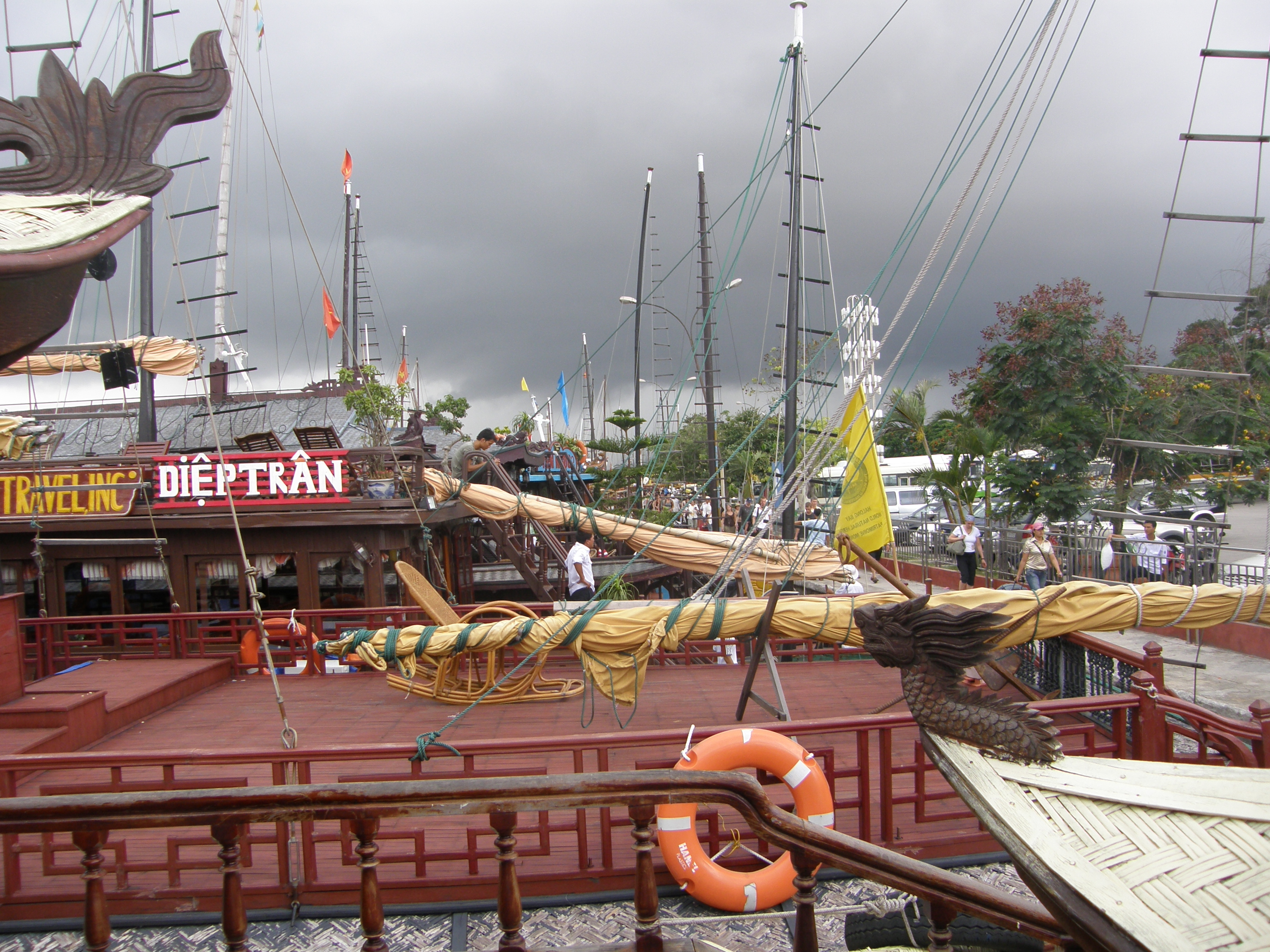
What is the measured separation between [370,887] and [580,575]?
8.18 metres

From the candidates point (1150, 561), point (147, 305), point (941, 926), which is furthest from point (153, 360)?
point (1150, 561)

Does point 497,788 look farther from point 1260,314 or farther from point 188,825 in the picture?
point 1260,314

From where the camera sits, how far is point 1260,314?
15.2m

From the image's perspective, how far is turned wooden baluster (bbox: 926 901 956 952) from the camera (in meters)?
1.98

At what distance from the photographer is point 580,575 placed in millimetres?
10273

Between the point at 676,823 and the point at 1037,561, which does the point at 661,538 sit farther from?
the point at 1037,561

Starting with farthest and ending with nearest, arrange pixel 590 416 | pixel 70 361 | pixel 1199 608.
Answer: pixel 590 416, pixel 70 361, pixel 1199 608

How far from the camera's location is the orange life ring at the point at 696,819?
13.4 feet

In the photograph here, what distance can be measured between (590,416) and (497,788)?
36.8 meters


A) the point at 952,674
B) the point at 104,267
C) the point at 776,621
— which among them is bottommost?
the point at 776,621

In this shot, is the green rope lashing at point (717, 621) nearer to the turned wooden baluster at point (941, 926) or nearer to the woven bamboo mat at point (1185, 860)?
the woven bamboo mat at point (1185, 860)

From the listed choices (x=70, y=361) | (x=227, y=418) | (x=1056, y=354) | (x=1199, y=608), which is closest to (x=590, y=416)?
(x=227, y=418)

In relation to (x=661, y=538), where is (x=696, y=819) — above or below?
below

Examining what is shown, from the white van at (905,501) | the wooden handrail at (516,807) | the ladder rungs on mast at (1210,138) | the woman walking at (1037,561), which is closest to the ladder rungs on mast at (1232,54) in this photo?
the ladder rungs on mast at (1210,138)
